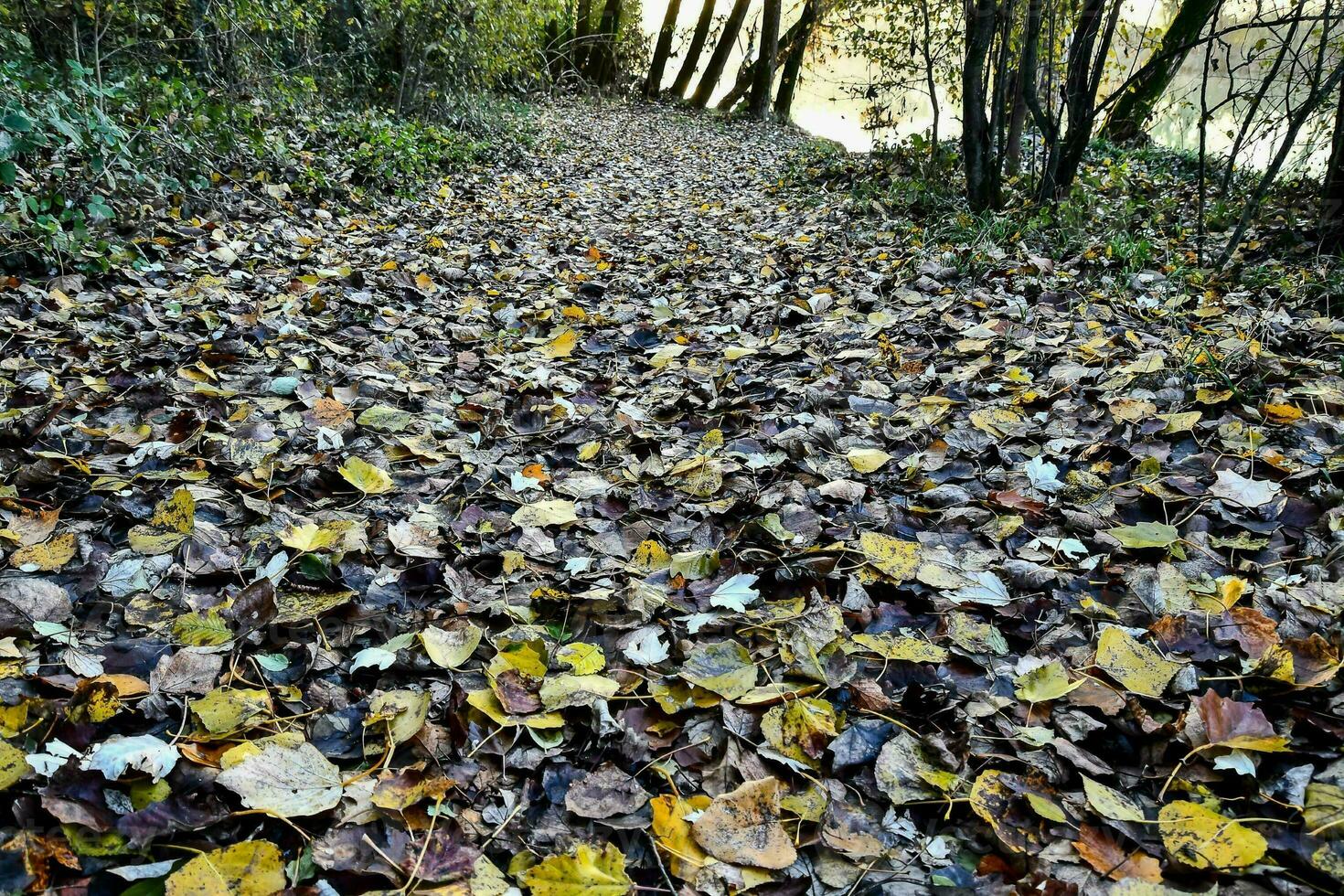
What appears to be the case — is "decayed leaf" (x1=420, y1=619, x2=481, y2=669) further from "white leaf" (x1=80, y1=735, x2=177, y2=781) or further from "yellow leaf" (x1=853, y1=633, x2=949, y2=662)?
"yellow leaf" (x1=853, y1=633, x2=949, y2=662)

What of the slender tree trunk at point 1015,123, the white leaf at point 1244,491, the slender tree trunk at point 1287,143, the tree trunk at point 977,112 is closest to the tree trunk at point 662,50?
the slender tree trunk at point 1015,123

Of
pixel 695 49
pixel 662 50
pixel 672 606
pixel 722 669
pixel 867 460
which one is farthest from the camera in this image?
pixel 662 50

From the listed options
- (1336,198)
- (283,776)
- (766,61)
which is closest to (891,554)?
(283,776)

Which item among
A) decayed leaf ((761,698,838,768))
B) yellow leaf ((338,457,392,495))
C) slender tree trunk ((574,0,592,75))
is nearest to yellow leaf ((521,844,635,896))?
decayed leaf ((761,698,838,768))

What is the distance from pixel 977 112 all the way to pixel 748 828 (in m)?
4.33

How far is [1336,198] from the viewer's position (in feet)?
10.3

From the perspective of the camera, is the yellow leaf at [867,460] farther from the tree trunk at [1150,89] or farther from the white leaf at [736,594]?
the tree trunk at [1150,89]

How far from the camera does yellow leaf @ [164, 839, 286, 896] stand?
90 cm

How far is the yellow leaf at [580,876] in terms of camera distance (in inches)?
36.6

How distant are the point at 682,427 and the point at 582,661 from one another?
1020 millimetres

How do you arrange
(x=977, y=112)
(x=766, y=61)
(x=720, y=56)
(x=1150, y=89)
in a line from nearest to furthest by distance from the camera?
(x=977, y=112) → (x=1150, y=89) → (x=766, y=61) → (x=720, y=56)

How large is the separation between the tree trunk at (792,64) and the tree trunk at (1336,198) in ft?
32.4

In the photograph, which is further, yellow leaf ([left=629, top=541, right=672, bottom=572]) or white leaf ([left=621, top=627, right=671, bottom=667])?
yellow leaf ([left=629, top=541, right=672, bottom=572])

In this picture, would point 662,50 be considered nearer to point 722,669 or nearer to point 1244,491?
point 1244,491
